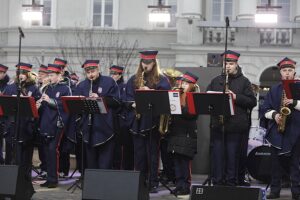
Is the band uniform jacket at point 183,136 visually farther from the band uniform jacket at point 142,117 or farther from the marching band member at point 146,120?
the band uniform jacket at point 142,117

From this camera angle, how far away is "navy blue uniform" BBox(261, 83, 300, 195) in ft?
36.3

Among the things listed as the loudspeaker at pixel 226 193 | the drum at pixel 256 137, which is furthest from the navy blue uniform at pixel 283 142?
the drum at pixel 256 137

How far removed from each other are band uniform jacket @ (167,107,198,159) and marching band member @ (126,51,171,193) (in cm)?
28

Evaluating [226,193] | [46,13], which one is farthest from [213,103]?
[46,13]

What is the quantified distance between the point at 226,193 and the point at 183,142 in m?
2.68

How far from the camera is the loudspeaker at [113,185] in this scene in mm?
9273

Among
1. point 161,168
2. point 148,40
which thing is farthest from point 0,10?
point 161,168

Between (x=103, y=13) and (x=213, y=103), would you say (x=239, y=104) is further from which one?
(x=103, y=13)

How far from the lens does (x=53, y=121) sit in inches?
487

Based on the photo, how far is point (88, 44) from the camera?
3278 cm

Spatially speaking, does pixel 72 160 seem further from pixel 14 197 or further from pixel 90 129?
pixel 14 197

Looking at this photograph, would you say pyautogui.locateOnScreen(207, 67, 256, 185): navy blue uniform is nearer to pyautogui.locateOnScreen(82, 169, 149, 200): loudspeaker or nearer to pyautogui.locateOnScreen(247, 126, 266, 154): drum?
pyautogui.locateOnScreen(82, 169, 149, 200): loudspeaker

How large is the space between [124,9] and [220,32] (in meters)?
5.33

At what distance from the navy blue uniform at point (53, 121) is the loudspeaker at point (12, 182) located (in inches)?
89.5
